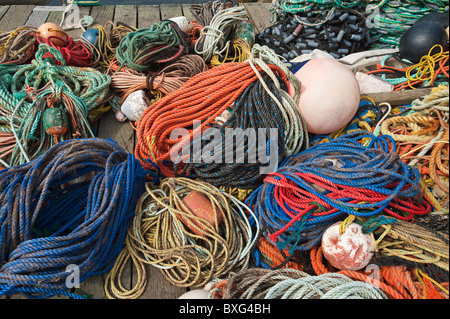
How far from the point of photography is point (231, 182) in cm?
197

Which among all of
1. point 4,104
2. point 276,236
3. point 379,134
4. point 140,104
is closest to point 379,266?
point 276,236

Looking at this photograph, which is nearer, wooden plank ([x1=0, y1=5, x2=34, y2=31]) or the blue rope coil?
the blue rope coil

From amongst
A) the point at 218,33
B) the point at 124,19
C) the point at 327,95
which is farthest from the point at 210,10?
the point at 327,95

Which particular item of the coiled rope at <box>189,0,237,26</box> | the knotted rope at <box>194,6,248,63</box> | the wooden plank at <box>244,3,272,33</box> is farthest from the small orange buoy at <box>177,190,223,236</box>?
the wooden plank at <box>244,3,272,33</box>

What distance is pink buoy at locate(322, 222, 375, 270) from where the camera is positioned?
150cm

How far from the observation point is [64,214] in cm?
175

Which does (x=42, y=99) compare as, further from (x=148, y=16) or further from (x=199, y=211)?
(x=148, y=16)

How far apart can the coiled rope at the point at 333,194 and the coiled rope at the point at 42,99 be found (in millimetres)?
1377

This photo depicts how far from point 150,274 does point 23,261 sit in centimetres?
59

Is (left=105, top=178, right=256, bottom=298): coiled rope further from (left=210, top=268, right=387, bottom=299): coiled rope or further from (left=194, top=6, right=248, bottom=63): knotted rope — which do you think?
(left=194, top=6, right=248, bottom=63): knotted rope

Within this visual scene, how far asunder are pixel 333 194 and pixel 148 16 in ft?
11.5

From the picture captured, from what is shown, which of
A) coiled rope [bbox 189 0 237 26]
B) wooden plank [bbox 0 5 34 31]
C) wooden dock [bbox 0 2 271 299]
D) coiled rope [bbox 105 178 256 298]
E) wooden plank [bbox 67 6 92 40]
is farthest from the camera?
wooden plank [bbox 0 5 34 31]

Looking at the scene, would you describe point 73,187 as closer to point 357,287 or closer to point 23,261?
point 23,261

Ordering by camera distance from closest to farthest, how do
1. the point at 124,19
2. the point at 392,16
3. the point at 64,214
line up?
the point at 64,214, the point at 392,16, the point at 124,19
